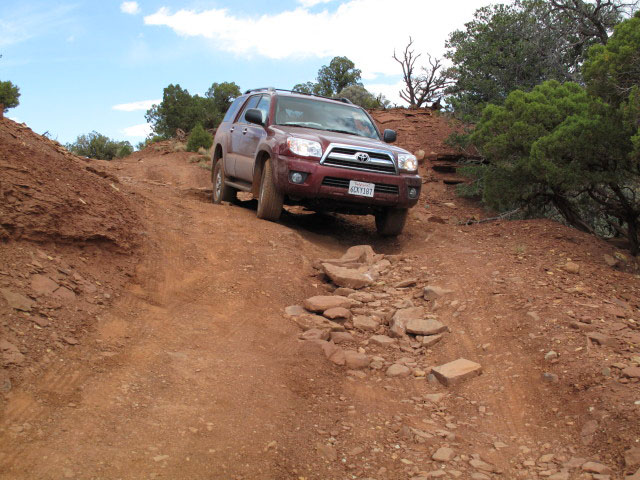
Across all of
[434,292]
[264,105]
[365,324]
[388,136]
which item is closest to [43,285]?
[365,324]

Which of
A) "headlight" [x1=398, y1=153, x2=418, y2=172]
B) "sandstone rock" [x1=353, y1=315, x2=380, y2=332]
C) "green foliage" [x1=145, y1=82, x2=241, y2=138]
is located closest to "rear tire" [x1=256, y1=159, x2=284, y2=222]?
"headlight" [x1=398, y1=153, x2=418, y2=172]

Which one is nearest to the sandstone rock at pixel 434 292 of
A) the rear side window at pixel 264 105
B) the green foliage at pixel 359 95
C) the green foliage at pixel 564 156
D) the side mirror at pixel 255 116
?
the green foliage at pixel 564 156

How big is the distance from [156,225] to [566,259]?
4605mm

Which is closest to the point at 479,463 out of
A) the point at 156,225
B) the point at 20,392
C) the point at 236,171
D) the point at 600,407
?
the point at 600,407

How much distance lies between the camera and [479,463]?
3455 millimetres

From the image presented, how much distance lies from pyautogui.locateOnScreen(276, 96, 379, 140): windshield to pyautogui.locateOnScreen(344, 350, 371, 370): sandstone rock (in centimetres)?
450

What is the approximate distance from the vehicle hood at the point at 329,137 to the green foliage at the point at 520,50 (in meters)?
6.32

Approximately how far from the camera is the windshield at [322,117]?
8719mm

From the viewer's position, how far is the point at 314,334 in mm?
5109

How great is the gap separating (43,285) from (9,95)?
2557cm

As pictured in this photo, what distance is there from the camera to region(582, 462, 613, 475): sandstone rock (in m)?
3.29

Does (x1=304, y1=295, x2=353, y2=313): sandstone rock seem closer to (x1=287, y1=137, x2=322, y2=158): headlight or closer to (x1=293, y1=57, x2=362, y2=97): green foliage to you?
(x1=287, y1=137, x2=322, y2=158): headlight

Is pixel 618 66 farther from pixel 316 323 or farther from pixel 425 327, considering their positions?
pixel 316 323

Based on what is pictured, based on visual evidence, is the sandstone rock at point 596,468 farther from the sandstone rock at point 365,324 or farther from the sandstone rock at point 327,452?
the sandstone rock at point 365,324
